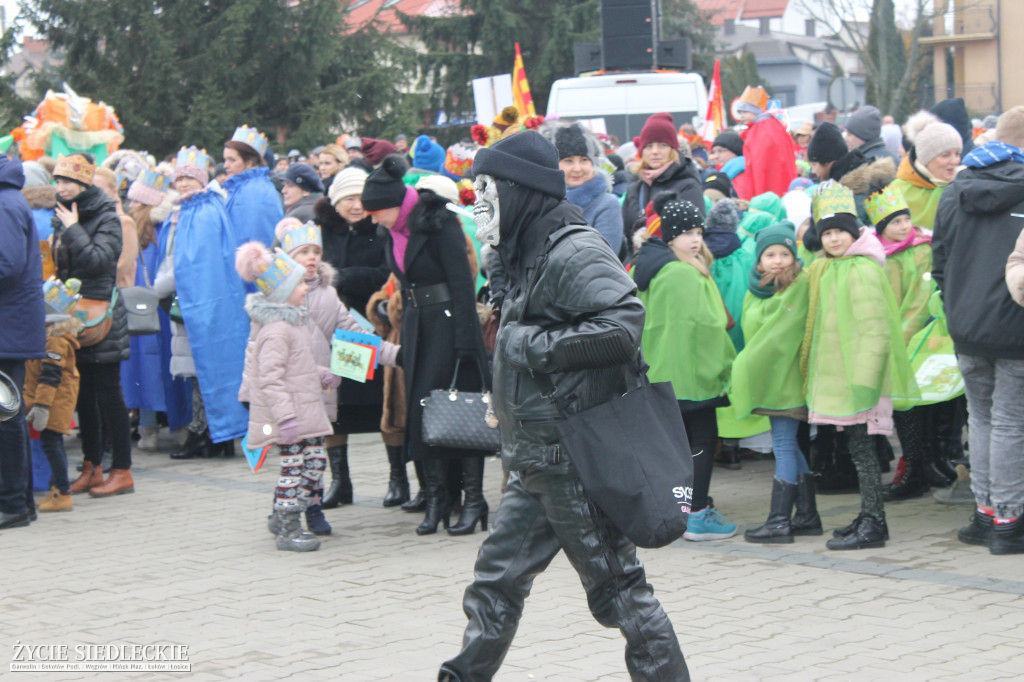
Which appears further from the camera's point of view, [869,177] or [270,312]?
[869,177]

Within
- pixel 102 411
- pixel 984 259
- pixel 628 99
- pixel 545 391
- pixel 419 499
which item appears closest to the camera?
pixel 545 391

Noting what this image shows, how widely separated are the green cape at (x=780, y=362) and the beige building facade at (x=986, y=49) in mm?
44842

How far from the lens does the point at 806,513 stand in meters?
6.61

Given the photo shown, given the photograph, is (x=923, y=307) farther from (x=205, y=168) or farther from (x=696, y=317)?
(x=205, y=168)

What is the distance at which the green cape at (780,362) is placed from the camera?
6.50 meters

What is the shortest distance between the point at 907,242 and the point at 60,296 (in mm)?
5304

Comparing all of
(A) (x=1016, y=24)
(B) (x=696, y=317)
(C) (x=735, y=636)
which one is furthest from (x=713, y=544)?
(A) (x=1016, y=24)

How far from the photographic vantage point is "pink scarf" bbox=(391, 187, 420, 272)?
6945 millimetres

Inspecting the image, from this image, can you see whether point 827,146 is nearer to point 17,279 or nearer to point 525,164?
point 525,164

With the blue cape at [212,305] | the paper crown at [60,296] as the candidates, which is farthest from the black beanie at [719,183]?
the paper crown at [60,296]

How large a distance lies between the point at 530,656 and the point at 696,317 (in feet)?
7.93

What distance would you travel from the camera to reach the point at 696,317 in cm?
662

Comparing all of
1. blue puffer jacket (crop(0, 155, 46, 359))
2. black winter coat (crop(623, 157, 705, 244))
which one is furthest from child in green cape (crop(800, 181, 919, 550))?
blue puffer jacket (crop(0, 155, 46, 359))

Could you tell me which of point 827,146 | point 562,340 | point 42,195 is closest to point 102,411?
point 42,195
